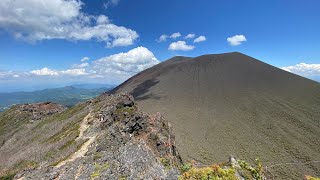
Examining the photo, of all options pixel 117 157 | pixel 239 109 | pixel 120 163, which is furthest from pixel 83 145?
pixel 239 109

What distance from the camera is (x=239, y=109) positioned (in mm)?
118750

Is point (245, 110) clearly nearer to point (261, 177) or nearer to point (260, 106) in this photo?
point (260, 106)

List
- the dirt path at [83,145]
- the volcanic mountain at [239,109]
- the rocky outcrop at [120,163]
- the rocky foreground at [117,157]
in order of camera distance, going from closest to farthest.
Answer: the rocky foreground at [117,157] → the rocky outcrop at [120,163] → the dirt path at [83,145] → the volcanic mountain at [239,109]

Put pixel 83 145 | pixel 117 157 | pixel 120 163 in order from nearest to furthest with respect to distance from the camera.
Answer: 1. pixel 120 163
2. pixel 117 157
3. pixel 83 145

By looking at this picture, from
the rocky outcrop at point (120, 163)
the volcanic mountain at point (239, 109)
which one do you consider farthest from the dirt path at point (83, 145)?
the volcanic mountain at point (239, 109)

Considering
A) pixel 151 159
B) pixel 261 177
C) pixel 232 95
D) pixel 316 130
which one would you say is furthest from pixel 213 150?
pixel 261 177

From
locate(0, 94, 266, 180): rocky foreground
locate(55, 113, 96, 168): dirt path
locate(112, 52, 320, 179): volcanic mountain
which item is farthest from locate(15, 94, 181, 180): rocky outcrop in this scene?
locate(112, 52, 320, 179): volcanic mountain

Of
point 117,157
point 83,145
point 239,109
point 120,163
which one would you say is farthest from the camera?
point 239,109

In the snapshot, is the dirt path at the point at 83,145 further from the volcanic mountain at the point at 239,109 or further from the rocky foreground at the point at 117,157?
the volcanic mountain at the point at 239,109

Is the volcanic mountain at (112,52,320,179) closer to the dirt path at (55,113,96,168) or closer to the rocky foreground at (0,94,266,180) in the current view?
the dirt path at (55,113,96,168)

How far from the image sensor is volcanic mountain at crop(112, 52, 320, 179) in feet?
264

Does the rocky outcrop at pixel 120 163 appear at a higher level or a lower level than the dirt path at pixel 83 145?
higher

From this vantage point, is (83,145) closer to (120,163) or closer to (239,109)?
(120,163)

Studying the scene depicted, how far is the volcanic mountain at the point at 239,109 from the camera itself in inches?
3167
